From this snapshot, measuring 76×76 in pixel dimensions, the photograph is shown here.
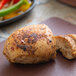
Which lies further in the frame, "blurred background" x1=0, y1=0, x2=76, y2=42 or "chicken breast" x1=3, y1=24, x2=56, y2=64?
"blurred background" x1=0, y1=0, x2=76, y2=42

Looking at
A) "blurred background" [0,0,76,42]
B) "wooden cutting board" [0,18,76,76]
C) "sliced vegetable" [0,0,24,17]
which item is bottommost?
"blurred background" [0,0,76,42]

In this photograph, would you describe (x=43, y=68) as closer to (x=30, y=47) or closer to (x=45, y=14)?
(x=30, y=47)

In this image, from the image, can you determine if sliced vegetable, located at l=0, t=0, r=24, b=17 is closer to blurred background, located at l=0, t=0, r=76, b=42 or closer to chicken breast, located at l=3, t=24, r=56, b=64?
blurred background, located at l=0, t=0, r=76, b=42

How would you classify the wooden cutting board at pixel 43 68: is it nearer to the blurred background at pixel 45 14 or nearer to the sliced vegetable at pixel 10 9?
Result: the blurred background at pixel 45 14

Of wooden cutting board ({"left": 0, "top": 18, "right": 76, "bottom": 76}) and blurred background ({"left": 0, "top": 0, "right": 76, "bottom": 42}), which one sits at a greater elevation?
wooden cutting board ({"left": 0, "top": 18, "right": 76, "bottom": 76})

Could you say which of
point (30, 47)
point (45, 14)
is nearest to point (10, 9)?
point (45, 14)

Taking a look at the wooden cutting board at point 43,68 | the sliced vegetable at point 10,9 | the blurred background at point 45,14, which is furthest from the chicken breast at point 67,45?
the sliced vegetable at point 10,9

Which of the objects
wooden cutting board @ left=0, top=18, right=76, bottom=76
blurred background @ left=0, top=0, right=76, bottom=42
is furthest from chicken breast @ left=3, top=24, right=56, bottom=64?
blurred background @ left=0, top=0, right=76, bottom=42
